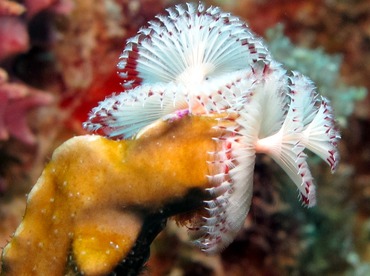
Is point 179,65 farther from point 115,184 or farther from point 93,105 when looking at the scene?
point 93,105

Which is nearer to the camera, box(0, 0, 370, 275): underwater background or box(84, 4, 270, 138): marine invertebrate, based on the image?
box(84, 4, 270, 138): marine invertebrate

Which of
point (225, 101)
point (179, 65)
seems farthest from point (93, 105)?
point (225, 101)

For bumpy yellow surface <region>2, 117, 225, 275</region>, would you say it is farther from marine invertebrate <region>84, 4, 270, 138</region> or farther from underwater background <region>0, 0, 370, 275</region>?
underwater background <region>0, 0, 370, 275</region>

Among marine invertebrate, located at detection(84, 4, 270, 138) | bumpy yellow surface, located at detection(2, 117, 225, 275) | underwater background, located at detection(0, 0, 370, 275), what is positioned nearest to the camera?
bumpy yellow surface, located at detection(2, 117, 225, 275)

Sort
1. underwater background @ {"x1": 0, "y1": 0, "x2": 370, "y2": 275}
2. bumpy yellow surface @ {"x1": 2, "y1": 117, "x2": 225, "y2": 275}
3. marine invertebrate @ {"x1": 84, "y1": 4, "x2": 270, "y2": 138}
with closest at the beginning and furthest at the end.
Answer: bumpy yellow surface @ {"x1": 2, "y1": 117, "x2": 225, "y2": 275} → marine invertebrate @ {"x1": 84, "y1": 4, "x2": 270, "y2": 138} → underwater background @ {"x1": 0, "y1": 0, "x2": 370, "y2": 275}

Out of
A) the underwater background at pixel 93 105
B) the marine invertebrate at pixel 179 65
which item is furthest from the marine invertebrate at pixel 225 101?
the underwater background at pixel 93 105

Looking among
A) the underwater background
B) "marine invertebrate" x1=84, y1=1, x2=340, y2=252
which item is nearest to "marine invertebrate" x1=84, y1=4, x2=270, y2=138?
"marine invertebrate" x1=84, y1=1, x2=340, y2=252

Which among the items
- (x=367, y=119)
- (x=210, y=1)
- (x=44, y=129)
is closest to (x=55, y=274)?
(x=44, y=129)

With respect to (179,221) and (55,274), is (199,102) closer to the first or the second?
(179,221)

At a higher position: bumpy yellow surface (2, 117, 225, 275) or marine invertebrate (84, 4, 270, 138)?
marine invertebrate (84, 4, 270, 138)
